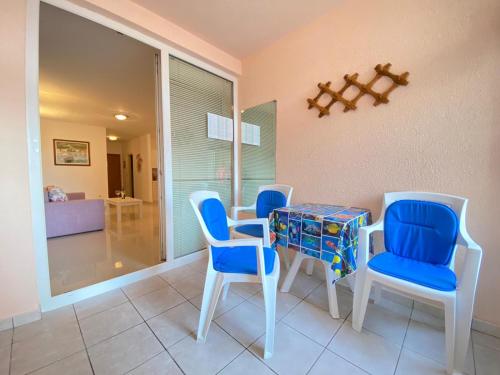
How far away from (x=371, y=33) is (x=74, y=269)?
12.5ft

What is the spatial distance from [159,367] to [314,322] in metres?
1.05

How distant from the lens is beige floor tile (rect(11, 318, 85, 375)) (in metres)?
1.16

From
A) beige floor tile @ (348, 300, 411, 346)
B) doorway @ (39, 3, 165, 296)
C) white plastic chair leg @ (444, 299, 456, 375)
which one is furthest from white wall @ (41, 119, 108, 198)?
white plastic chair leg @ (444, 299, 456, 375)

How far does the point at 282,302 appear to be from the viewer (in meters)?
1.74

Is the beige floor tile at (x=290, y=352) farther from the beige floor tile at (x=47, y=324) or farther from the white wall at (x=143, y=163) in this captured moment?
the white wall at (x=143, y=163)

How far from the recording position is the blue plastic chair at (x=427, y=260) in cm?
108

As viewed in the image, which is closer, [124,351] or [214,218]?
[124,351]

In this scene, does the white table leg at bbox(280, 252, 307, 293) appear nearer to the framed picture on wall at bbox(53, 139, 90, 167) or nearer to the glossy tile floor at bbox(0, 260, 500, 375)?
the glossy tile floor at bbox(0, 260, 500, 375)

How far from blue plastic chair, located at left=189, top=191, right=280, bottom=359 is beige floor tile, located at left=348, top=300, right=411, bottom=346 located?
2.62 ft

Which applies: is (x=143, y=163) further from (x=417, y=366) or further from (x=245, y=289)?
(x=417, y=366)

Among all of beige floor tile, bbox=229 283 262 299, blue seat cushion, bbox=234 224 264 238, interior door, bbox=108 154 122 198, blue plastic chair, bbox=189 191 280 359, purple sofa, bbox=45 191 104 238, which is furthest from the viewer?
interior door, bbox=108 154 122 198

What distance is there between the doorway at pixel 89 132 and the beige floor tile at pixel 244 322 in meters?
1.20

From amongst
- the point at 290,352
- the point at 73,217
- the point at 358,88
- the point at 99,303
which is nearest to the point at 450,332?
the point at 290,352

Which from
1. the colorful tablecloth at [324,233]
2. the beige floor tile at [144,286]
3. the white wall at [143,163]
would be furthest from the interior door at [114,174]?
the colorful tablecloth at [324,233]
